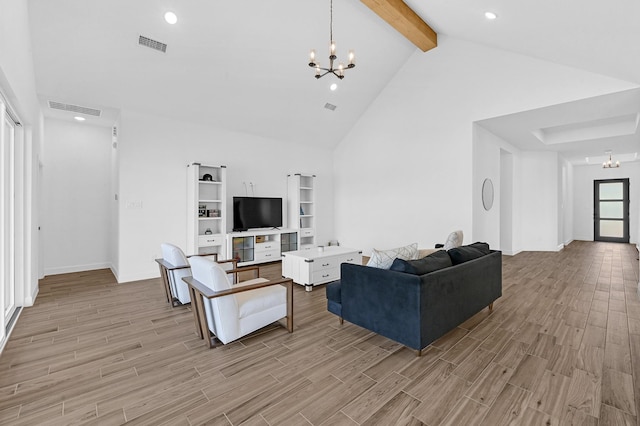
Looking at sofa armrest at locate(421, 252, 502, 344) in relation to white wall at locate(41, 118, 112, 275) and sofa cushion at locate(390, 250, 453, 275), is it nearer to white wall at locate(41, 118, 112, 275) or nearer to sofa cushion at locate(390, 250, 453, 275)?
sofa cushion at locate(390, 250, 453, 275)

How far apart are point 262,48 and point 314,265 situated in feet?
11.9

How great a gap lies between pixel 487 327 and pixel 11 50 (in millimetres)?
5391

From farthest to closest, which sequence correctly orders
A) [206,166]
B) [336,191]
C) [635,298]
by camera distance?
1. [336,191]
2. [206,166]
3. [635,298]

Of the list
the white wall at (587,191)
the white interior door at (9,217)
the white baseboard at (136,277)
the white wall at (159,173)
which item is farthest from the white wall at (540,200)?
the white interior door at (9,217)

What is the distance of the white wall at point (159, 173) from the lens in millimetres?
5195

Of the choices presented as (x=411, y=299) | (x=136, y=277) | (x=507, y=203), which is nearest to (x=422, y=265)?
(x=411, y=299)

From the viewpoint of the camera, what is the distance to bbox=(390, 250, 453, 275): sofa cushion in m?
2.59

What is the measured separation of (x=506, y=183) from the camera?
26.3 ft

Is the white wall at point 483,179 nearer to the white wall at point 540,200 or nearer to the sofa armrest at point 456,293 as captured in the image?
the white wall at point 540,200

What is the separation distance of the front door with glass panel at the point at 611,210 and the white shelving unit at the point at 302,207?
10.1 meters

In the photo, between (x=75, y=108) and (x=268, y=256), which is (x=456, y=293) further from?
(x=75, y=108)

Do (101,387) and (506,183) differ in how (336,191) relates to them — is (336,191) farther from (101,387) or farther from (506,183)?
(101,387)

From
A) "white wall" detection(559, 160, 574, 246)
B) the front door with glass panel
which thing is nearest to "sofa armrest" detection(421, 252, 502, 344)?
"white wall" detection(559, 160, 574, 246)

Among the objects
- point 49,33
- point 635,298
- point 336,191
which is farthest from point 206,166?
point 635,298
